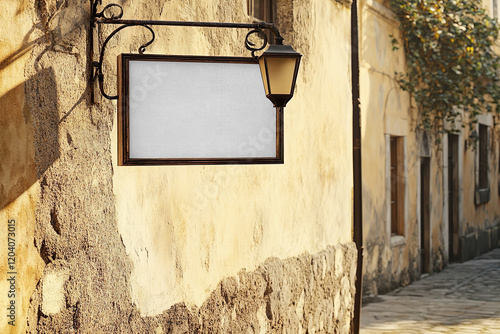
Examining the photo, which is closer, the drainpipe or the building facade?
the drainpipe

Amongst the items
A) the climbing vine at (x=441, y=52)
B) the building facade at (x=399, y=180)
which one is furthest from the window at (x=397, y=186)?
the climbing vine at (x=441, y=52)

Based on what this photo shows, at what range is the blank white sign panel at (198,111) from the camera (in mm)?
4094

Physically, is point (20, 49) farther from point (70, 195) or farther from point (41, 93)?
point (70, 195)

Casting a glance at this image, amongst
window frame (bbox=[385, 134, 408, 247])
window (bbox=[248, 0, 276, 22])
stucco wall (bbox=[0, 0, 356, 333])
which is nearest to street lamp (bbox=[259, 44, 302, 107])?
stucco wall (bbox=[0, 0, 356, 333])

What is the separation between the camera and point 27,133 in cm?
375

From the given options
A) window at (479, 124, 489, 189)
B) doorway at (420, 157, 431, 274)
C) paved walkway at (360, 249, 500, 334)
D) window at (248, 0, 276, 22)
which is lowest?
paved walkway at (360, 249, 500, 334)

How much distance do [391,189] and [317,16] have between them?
510 cm

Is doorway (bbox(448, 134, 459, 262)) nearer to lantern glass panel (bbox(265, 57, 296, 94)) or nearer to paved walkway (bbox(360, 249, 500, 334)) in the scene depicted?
paved walkway (bbox(360, 249, 500, 334))

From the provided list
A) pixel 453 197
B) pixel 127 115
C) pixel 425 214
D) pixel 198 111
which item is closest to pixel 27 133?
pixel 127 115

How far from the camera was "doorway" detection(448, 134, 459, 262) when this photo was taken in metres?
14.7

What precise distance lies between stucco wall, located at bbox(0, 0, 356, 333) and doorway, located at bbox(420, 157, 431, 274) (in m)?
5.84

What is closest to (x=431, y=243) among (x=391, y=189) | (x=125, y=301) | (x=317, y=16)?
(x=391, y=189)

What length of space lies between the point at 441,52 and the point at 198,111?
8.77 m

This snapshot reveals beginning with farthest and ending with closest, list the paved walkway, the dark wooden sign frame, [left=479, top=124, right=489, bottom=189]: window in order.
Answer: [left=479, top=124, right=489, bottom=189]: window < the paved walkway < the dark wooden sign frame
